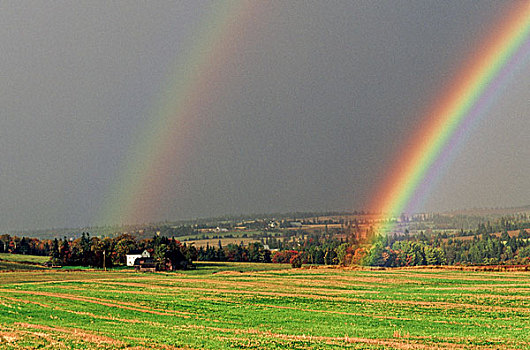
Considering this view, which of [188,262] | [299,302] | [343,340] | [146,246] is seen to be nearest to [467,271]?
[188,262]

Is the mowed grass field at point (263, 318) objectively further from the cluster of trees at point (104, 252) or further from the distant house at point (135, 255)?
the distant house at point (135, 255)

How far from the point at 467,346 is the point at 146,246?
16685cm

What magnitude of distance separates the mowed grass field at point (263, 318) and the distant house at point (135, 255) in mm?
94029

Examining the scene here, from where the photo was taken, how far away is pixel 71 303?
64.2 meters

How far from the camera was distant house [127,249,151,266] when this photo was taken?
178875mm

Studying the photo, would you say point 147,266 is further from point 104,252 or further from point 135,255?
point 135,255

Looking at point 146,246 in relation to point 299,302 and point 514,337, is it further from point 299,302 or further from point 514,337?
point 514,337

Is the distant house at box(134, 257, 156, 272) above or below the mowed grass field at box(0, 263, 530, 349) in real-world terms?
above

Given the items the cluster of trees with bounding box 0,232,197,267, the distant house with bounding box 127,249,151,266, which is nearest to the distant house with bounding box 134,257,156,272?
the cluster of trees with bounding box 0,232,197,267

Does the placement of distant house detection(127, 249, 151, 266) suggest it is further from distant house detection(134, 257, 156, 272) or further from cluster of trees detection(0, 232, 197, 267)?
distant house detection(134, 257, 156, 272)

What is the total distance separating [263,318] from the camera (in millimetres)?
52375


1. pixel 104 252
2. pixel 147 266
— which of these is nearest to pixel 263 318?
pixel 147 266

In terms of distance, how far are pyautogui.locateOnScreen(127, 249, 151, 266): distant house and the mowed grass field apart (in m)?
94.0

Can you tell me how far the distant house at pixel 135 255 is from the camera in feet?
587
